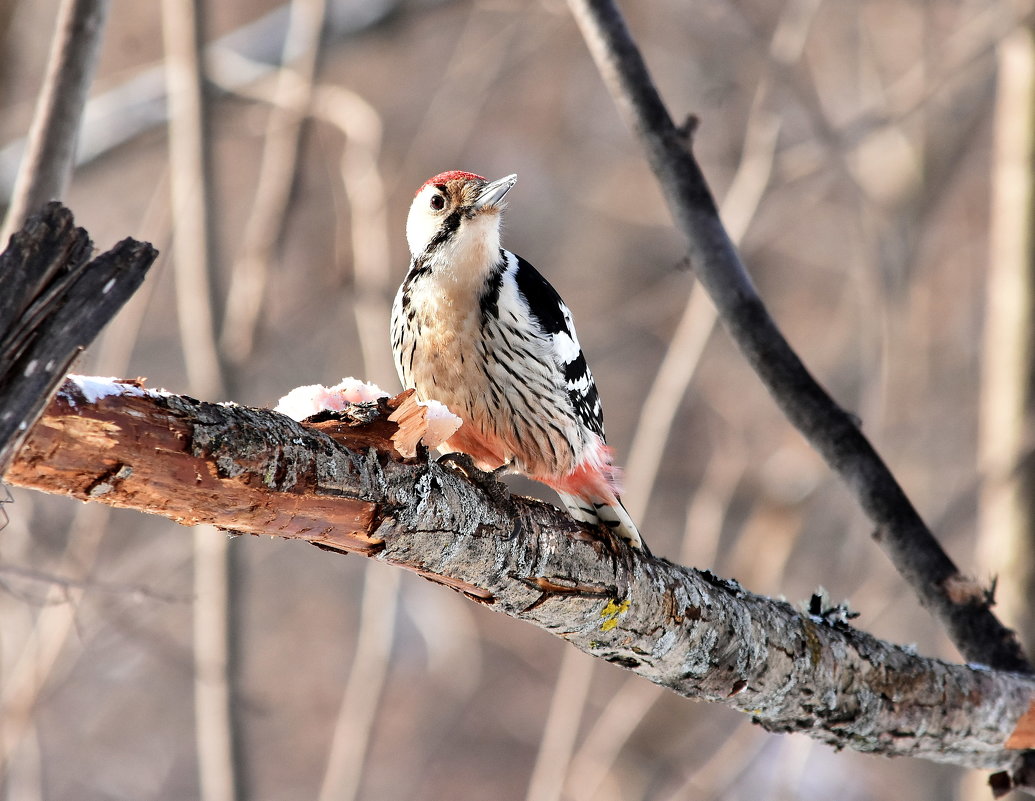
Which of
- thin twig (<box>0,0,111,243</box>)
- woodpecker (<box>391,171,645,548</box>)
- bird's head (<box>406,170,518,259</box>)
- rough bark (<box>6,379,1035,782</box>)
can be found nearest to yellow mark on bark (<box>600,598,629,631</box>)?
rough bark (<box>6,379,1035,782</box>)

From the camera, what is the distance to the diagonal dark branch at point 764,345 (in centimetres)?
282

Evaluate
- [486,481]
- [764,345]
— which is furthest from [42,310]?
[764,345]

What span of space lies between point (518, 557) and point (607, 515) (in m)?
0.84

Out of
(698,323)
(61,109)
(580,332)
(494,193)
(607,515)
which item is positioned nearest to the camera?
(61,109)

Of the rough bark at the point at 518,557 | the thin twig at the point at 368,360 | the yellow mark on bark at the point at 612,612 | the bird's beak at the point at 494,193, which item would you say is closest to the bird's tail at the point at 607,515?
the rough bark at the point at 518,557

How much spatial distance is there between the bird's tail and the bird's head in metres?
0.78

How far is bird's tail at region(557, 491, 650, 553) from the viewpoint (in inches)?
110

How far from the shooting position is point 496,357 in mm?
2779

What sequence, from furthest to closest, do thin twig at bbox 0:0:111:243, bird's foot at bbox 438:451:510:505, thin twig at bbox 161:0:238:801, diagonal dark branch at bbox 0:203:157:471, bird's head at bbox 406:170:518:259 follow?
thin twig at bbox 161:0:238:801 → bird's head at bbox 406:170:518:259 → thin twig at bbox 0:0:111:243 → bird's foot at bbox 438:451:510:505 → diagonal dark branch at bbox 0:203:157:471

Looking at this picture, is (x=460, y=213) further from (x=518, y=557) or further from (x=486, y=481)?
(x=518, y=557)

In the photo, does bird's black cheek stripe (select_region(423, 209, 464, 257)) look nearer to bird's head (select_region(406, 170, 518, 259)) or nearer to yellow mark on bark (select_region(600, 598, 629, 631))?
bird's head (select_region(406, 170, 518, 259))

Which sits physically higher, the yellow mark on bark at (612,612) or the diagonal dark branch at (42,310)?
the yellow mark on bark at (612,612)

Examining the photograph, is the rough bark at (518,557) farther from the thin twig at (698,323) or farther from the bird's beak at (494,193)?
the thin twig at (698,323)

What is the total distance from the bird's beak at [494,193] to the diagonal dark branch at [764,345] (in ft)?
1.30
